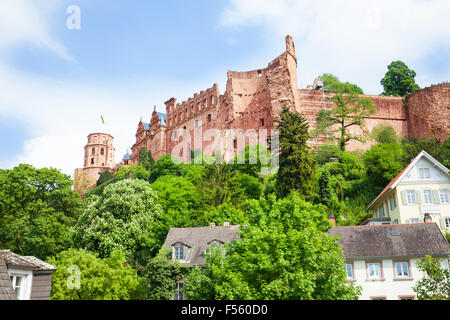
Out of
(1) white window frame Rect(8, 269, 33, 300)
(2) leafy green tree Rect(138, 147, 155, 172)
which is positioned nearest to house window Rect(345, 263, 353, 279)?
(1) white window frame Rect(8, 269, 33, 300)

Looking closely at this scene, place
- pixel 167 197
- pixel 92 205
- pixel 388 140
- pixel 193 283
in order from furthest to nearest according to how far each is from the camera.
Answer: pixel 388 140
pixel 167 197
pixel 92 205
pixel 193 283

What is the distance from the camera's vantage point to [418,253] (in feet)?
101

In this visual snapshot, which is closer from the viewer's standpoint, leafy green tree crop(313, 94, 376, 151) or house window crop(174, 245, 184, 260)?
house window crop(174, 245, 184, 260)

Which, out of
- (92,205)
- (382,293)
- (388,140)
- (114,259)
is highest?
(388,140)

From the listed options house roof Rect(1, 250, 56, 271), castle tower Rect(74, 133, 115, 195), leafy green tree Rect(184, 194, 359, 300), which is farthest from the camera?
castle tower Rect(74, 133, 115, 195)

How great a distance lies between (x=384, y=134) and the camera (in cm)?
7350

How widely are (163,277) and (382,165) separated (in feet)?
97.2

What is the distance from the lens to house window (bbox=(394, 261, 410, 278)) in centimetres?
3066

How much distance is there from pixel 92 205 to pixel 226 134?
3600cm

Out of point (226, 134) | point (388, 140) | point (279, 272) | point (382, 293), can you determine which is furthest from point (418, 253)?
point (226, 134)

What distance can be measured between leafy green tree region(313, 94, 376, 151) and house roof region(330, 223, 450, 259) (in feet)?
112

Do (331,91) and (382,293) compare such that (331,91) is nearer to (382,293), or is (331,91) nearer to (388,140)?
Answer: (388,140)

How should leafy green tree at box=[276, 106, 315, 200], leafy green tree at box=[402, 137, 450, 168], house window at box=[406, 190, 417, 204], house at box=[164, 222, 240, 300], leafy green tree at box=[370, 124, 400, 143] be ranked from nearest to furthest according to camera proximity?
house at box=[164, 222, 240, 300]
house window at box=[406, 190, 417, 204]
leafy green tree at box=[276, 106, 315, 200]
leafy green tree at box=[402, 137, 450, 168]
leafy green tree at box=[370, 124, 400, 143]

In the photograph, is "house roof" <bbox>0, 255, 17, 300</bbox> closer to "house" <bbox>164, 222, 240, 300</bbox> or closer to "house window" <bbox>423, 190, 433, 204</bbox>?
"house" <bbox>164, 222, 240, 300</bbox>
